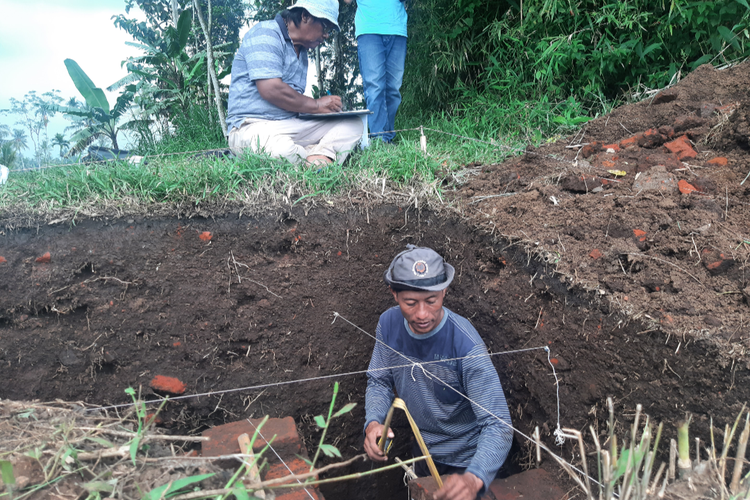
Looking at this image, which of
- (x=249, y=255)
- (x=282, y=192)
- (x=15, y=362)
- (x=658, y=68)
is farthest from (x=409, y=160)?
(x=15, y=362)

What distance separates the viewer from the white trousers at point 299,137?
3246 mm

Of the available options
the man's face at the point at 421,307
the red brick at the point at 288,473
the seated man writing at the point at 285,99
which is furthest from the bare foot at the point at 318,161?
the red brick at the point at 288,473

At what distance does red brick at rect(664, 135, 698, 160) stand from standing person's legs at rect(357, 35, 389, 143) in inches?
86.7

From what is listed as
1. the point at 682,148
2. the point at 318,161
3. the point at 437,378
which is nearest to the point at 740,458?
the point at 437,378

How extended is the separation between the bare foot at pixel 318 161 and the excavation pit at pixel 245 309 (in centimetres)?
45

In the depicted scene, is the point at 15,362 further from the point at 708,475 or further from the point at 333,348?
the point at 708,475

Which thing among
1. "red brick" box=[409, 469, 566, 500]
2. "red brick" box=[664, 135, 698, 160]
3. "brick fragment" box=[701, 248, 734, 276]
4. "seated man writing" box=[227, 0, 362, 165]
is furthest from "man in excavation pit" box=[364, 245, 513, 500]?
"red brick" box=[664, 135, 698, 160]

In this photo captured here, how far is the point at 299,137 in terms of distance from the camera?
3521 millimetres

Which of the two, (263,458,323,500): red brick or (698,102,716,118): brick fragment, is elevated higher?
(698,102,716,118): brick fragment

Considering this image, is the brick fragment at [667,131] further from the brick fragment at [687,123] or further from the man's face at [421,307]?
the man's face at [421,307]

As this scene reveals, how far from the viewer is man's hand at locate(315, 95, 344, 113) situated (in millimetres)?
3403

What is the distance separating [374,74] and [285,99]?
3.93 feet

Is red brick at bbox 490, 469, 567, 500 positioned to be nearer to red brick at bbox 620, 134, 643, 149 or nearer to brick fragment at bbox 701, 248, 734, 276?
brick fragment at bbox 701, 248, 734, 276

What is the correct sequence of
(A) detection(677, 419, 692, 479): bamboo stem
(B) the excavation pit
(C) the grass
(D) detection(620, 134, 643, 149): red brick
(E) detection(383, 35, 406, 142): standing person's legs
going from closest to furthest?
(A) detection(677, 419, 692, 479): bamboo stem, (B) the excavation pit, (C) the grass, (D) detection(620, 134, 643, 149): red brick, (E) detection(383, 35, 406, 142): standing person's legs
